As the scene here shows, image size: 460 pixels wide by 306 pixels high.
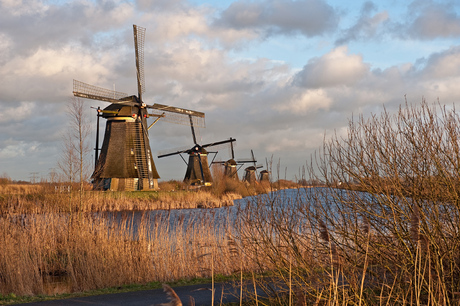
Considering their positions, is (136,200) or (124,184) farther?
(124,184)

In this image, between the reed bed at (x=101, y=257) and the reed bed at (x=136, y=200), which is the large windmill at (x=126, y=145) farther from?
the reed bed at (x=101, y=257)

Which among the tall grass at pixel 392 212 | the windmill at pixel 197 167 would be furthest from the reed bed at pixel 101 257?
the windmill at pixel 197 167

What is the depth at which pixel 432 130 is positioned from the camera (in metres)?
6.09

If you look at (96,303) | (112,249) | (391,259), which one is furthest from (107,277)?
(391,259)

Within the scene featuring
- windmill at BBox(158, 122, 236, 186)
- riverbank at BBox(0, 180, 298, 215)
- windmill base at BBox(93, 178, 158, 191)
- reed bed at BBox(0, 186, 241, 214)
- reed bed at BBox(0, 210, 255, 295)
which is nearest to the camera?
reed bed at BBox(0, 210, 255, 295)

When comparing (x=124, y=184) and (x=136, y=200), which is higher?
(x=124, y=184)

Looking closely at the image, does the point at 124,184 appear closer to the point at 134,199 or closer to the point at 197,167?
the point at 134,199

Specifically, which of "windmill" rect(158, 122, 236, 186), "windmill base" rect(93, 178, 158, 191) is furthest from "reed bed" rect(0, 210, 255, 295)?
"windmill" rect(158, 122, 236, 186)

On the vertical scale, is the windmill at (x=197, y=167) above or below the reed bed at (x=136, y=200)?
above

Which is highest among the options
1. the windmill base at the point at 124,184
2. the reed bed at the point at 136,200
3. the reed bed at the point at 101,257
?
the windmill base at the point at 124,184

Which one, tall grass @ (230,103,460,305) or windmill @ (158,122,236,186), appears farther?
windmill @ (158,122,236,186)

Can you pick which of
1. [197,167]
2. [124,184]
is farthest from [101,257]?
[197,167]

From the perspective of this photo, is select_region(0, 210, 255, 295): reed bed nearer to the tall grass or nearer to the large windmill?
the tall grass

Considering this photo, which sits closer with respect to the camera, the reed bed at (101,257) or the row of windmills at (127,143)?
the reed bed at (101,257)
